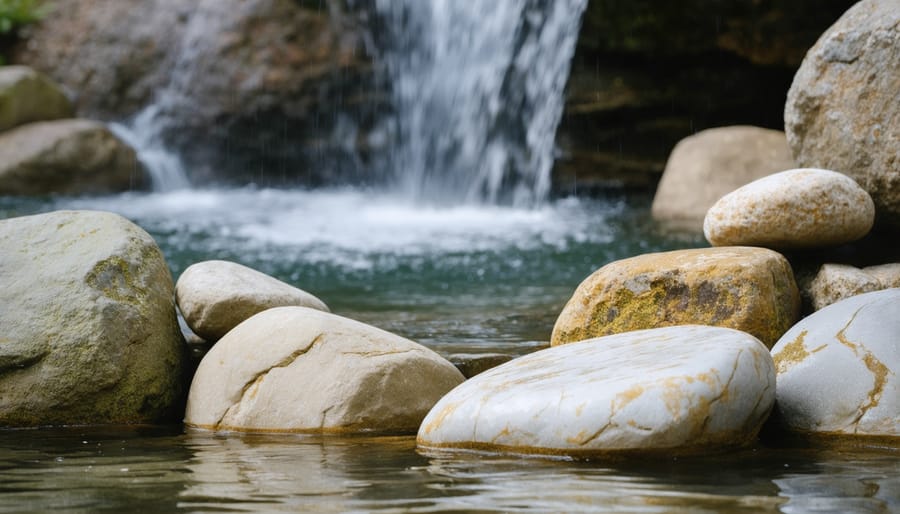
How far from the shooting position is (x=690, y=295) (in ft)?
16.5

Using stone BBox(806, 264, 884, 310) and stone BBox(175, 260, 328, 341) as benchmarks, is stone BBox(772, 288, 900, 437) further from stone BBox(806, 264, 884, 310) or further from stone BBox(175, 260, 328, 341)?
stone BBox(175, 260, 328, 341)

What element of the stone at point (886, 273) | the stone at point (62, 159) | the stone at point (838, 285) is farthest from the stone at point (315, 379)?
the stone at point (62, 159)

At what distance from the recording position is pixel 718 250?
523cm

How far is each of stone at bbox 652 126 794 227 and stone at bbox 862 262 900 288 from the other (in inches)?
225

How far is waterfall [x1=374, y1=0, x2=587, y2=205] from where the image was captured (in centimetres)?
1423

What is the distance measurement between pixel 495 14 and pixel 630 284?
9801 millimetres

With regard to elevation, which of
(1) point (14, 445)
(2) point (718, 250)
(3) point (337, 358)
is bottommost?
(1) point (14, 445)

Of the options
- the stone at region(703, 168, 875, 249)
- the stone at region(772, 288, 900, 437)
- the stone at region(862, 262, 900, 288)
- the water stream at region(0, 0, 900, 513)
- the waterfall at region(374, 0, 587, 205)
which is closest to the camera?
the water stream at region(0, 0, 900, 513)

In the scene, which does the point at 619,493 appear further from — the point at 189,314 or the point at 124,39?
the point at 124,39

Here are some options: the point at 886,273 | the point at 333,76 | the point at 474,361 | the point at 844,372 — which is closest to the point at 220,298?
the point at 474,361

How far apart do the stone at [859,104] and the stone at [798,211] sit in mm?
433

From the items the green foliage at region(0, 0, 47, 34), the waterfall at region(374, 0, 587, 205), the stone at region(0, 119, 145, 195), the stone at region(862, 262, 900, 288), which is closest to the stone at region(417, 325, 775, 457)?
the stone at region(862, 262, 900, 288)

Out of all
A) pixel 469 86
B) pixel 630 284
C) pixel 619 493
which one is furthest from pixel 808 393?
pixel 469 86

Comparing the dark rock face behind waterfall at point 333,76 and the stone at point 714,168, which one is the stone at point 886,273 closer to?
the stone at point 714,168
